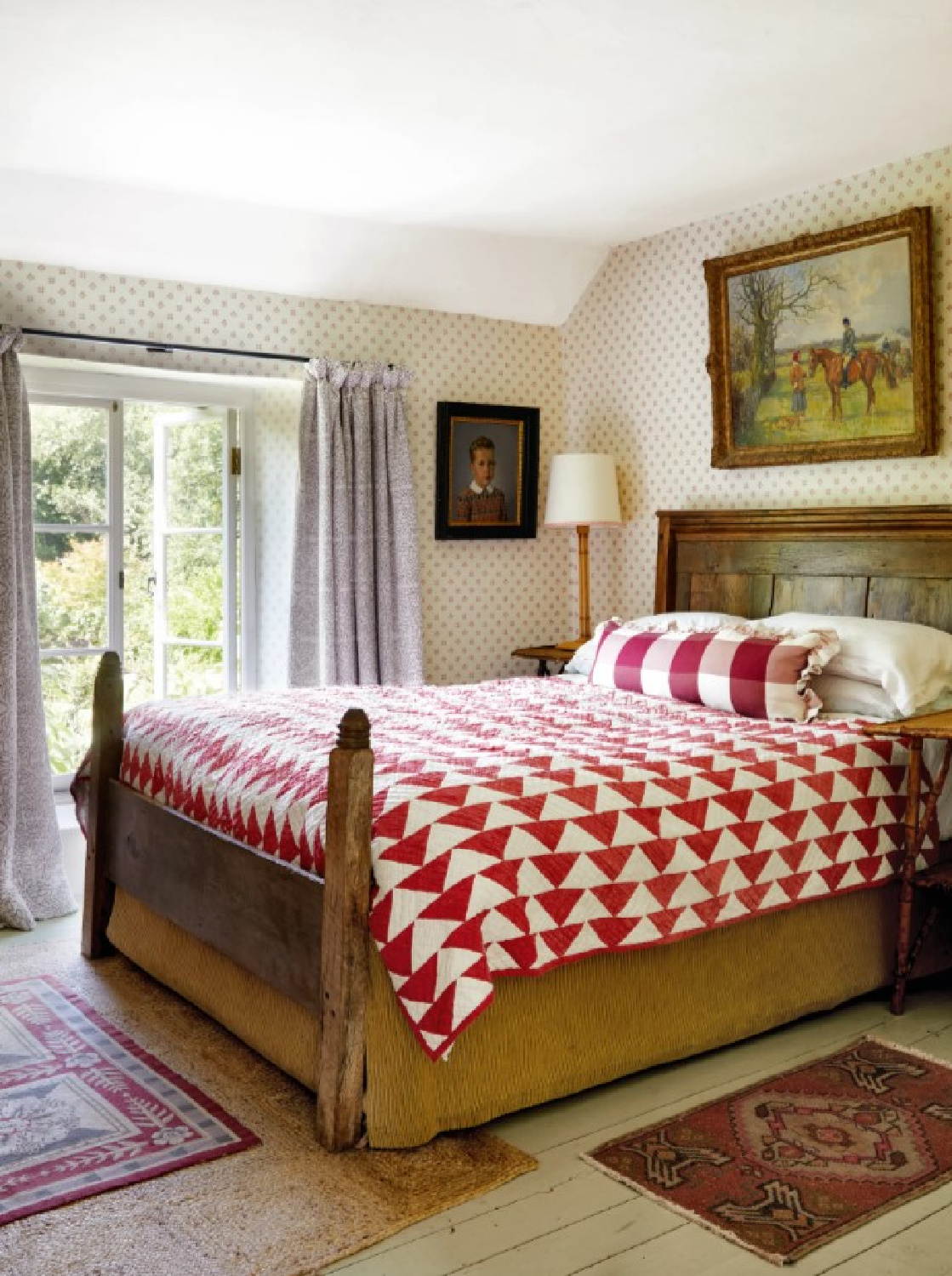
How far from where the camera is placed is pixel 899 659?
386cm

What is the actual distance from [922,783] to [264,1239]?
7.26 ft

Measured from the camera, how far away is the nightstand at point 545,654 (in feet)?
17.5

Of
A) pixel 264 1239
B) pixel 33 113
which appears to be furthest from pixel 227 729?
pixel 33 113

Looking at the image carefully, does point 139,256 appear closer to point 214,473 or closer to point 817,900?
point 214,473

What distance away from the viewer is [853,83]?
3650 mm

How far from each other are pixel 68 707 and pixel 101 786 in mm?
1084

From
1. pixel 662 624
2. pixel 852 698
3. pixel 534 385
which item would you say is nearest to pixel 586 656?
pixel 662 624

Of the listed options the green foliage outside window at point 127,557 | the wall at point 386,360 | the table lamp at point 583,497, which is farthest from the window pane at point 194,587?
the table lamp at point 583,497

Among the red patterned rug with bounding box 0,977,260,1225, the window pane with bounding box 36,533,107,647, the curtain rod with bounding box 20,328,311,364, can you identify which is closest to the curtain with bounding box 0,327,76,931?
the curtain rod with bounding box 20,328,311,364

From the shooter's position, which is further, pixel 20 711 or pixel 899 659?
pixel 20 711

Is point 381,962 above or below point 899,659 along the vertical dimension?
below

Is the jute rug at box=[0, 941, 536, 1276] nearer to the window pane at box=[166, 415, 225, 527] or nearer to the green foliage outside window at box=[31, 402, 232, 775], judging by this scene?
the green foliage outside window at box=[31, 402, 232, 775]

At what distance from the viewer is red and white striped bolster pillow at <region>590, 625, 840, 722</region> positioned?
3.92 m

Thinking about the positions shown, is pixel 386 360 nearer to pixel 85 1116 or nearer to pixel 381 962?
pixel 381 962
